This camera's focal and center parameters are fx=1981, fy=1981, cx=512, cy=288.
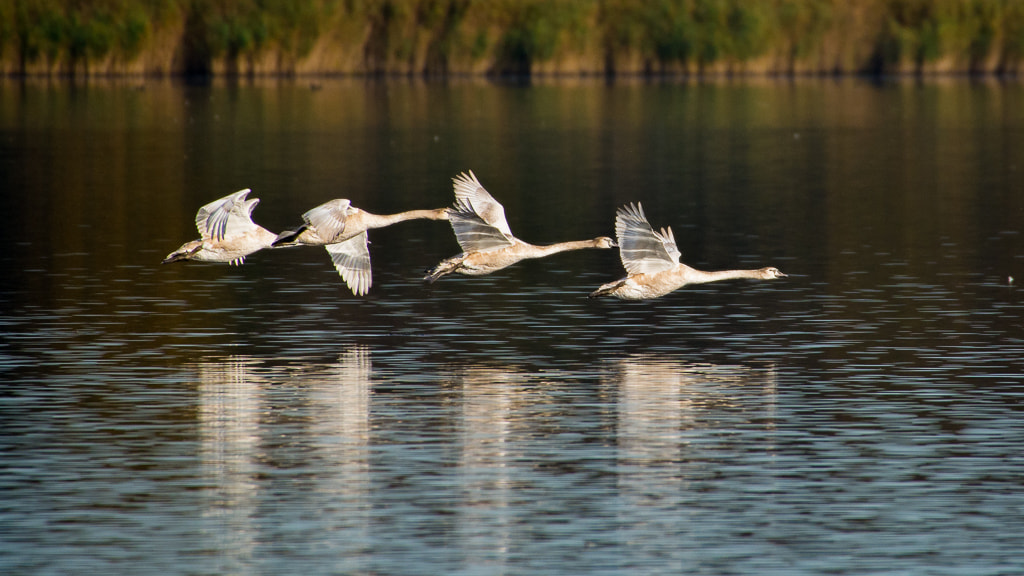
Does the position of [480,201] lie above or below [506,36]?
below

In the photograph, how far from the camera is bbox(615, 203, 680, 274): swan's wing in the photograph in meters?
22.8

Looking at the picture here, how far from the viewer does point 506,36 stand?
9850 cm

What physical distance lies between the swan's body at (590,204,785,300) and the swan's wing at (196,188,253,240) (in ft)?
14.2

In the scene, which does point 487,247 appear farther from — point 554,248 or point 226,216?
point 226,216

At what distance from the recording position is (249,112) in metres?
81.6

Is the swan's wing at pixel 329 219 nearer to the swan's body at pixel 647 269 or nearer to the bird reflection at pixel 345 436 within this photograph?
the bird reflection at pixel 345 436

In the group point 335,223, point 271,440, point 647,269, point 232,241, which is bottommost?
point 271,440

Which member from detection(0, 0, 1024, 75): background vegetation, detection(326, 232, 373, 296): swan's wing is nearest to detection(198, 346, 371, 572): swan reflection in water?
detection(326, 232, 373, 296): swan's wing

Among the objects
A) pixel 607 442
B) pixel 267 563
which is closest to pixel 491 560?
pixel 267 563

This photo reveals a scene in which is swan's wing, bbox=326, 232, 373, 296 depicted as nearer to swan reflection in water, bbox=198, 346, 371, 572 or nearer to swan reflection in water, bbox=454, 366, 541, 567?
swan reflection in water, bbox=198, 346, 371, 572

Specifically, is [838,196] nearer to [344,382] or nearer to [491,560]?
[344,382]

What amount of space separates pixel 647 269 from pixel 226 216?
4969 millimetres

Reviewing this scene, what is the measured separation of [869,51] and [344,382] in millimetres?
87602

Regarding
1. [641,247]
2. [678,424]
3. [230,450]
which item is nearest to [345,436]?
[230,450]
